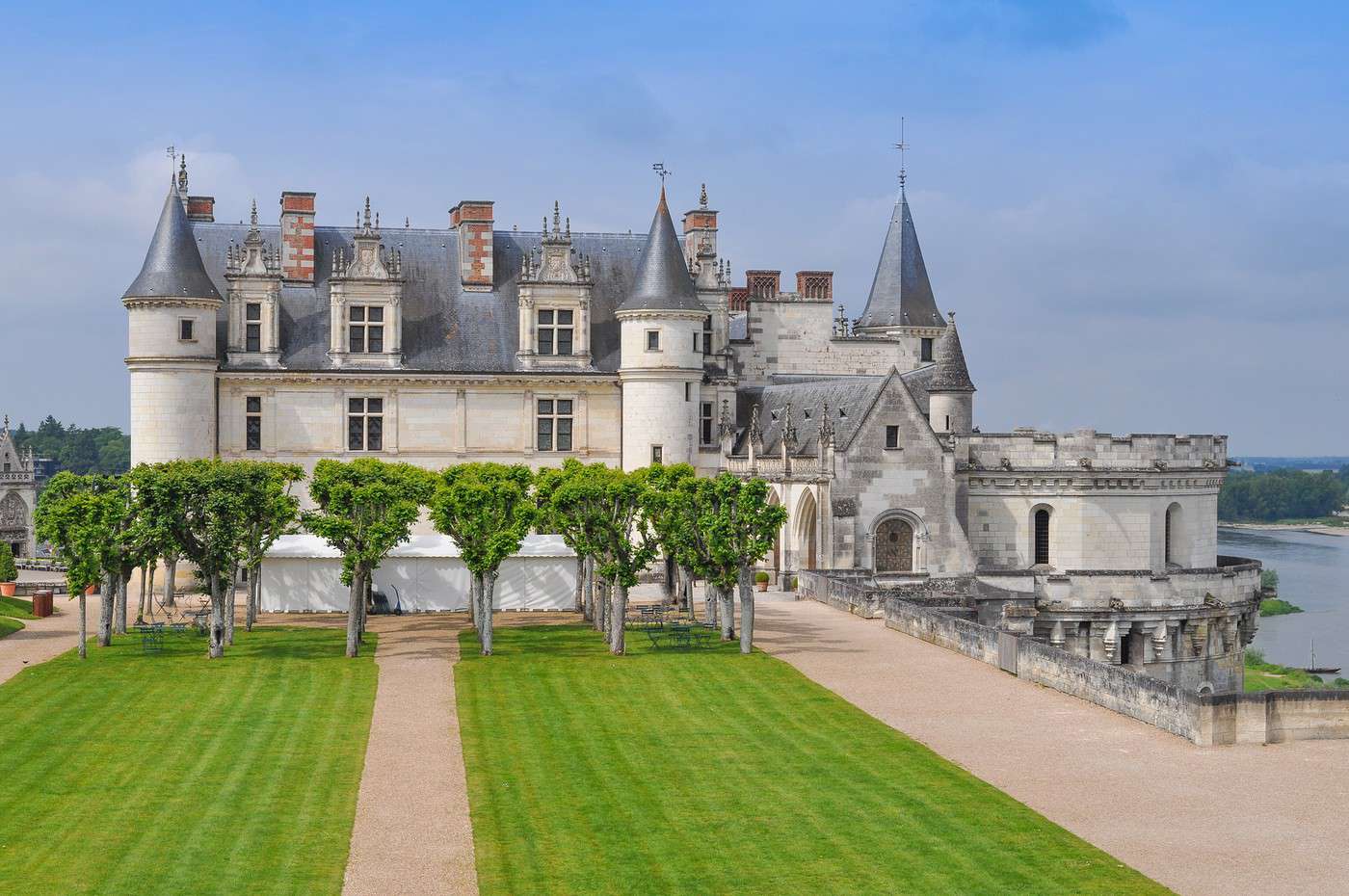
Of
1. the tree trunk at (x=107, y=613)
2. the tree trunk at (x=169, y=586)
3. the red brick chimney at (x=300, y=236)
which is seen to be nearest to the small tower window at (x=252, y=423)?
the red brick chimney at (x=300, y=236)

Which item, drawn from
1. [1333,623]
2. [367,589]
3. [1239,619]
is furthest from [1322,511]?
[367,589]

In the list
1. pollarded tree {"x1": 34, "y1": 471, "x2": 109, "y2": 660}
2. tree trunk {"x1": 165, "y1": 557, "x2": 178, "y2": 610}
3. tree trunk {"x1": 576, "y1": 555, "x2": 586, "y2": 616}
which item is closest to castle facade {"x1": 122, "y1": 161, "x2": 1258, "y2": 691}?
tree trunk {"x1": 165, "y1": 557, "x2": 178, "y2": 610}

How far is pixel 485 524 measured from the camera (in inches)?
1240

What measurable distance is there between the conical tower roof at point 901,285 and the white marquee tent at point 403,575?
59.9 feet

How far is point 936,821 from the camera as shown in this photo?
18094mm

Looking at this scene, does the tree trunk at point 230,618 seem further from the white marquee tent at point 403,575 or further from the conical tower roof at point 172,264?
the conical tower roof at point 172,264

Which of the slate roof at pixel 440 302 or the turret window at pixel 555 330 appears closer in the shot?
the slate roof at pixel 440 302

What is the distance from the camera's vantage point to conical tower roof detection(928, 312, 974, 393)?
45094 mm

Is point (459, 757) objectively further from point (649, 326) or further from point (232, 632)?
point (649, 326)

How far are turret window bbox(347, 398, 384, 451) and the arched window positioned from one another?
17934mm

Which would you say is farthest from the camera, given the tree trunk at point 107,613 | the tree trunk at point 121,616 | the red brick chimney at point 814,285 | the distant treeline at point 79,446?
the distant treeline at point 79,446

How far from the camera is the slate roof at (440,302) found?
47.5 meters

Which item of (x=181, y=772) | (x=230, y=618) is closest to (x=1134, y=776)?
(x=181, y=772)

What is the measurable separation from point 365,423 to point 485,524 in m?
16.7
